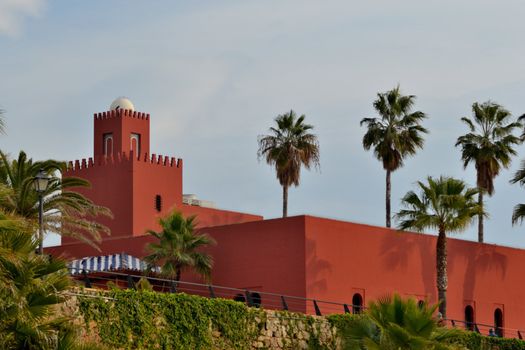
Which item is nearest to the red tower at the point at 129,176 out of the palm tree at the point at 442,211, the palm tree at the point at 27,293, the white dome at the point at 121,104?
the white dome at the point at 121,104

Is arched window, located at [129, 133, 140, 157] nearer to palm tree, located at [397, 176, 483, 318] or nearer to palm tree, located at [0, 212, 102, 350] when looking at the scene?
palm tree, located at [397, 176, 483, 318]

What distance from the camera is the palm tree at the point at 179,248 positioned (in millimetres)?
39188

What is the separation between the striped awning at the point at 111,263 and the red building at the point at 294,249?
1.10 meters

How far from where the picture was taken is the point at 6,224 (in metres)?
18.4

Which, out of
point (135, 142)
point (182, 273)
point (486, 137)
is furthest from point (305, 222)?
point (486, 137)

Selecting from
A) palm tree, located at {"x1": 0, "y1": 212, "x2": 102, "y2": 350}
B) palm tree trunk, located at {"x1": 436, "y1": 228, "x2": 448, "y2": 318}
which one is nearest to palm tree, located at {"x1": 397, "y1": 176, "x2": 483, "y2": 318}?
palm tree trunk, located at {"x1": 436, "y1": 228, "x2": 448, "y2": 318}

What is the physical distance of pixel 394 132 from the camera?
50.0m

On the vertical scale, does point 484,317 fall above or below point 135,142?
below

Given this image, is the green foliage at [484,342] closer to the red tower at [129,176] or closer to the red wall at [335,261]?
the red wall at [335,261]

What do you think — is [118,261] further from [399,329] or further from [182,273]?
[399,329]

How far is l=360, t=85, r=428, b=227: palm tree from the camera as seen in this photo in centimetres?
4981

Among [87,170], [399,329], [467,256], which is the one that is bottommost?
[399,329]

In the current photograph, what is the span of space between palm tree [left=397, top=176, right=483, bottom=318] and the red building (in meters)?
1.32

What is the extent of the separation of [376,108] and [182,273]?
1389 centimetres
